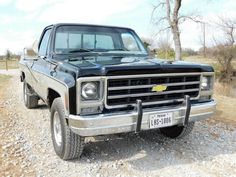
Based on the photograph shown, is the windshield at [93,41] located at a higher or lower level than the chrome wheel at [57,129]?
higher

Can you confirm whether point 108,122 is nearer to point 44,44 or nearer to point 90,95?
point 90,95

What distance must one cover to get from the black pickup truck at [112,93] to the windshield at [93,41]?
0.06 ft

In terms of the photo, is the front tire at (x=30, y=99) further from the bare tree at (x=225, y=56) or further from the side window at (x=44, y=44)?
the bare tree at (x=225, y=56)

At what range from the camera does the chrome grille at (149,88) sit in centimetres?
376

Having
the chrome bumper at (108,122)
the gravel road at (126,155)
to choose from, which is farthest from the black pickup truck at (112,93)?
the gravel road at (126,155)

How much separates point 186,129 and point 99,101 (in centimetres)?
207

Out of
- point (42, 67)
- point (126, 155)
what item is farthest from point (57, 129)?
point (42, 67)

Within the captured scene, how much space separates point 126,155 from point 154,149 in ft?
1.75

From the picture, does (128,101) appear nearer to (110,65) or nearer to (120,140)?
(110,65)

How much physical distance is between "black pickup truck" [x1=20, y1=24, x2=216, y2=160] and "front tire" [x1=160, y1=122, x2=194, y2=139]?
2 centimetres

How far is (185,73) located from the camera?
13.8 ft

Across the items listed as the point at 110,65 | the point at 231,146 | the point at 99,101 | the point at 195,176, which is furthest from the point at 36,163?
the point at 231,146

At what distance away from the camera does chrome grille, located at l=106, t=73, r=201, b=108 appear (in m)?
3.76

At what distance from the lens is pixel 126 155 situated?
4645mm
